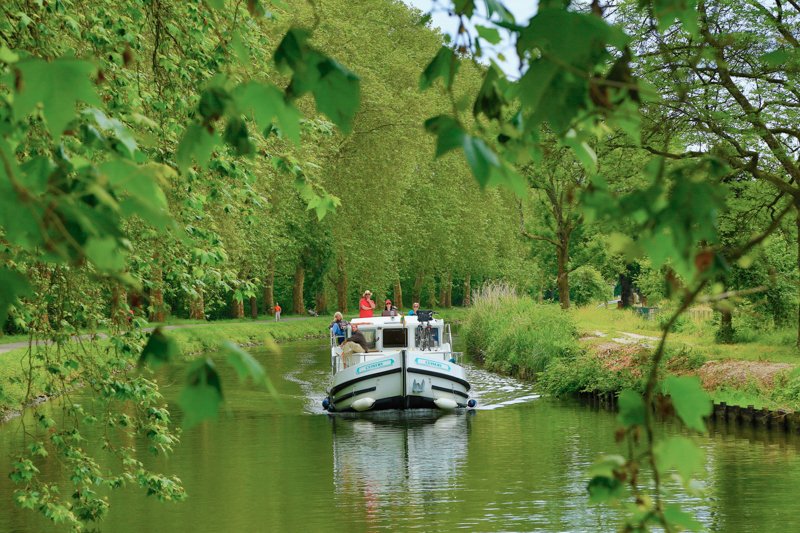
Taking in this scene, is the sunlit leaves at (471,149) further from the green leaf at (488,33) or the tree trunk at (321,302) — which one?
the tree trunk at (321,302)

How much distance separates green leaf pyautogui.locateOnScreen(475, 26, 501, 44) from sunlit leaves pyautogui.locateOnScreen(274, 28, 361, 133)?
57 cm

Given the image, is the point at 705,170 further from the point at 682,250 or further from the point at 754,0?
the point at 754,0

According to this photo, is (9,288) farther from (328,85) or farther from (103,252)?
(328,85)

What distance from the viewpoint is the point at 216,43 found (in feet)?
28.1

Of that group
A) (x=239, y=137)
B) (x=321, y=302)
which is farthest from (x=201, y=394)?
(x=321, y=302)

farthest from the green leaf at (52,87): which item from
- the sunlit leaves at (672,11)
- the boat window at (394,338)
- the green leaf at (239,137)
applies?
the boat window at (394,338)

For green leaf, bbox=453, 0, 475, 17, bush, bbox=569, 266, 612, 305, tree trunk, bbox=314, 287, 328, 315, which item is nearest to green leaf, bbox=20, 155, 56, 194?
green leaf, bbox=453, 0, 475, 17

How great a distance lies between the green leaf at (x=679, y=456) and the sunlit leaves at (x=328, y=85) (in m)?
0.88

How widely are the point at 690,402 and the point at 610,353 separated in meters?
22.9

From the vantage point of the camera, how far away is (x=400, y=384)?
922 inches

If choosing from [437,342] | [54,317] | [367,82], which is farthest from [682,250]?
[367,82]

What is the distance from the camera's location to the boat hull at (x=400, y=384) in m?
23.2

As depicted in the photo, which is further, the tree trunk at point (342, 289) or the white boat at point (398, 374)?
the tree trunk at point (342, 289)

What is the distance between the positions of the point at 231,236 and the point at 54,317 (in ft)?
75.6
